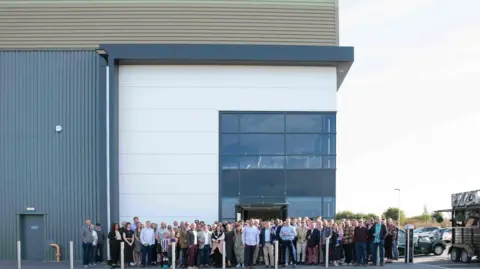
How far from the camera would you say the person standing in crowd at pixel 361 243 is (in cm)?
2059

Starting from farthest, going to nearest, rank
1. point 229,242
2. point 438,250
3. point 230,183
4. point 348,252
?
1. point 438,250
2. point 230,183
3. point 348,252
4. point 229,242

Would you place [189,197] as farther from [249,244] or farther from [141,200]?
[249,244]

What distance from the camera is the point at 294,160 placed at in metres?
23.5

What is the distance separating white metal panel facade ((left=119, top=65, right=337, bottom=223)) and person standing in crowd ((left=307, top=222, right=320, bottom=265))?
13.1ft

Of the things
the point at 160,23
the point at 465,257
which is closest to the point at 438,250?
the point at 465,257

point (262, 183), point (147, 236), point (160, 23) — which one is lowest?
point (147, 236)

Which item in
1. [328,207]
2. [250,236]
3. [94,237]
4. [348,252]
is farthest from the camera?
[328,207]

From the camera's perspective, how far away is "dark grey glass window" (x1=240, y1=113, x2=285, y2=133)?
77.0ft

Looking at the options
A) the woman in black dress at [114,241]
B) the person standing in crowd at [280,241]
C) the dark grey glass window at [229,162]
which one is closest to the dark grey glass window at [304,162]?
the dark grey glass window at [229,162]

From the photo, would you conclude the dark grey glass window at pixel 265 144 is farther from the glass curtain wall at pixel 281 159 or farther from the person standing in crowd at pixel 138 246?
the person standing in crowd at pixel 138 246

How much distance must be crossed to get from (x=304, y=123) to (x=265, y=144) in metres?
1.75

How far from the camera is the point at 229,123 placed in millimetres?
23469

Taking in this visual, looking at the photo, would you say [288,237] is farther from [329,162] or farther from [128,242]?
[128,242]

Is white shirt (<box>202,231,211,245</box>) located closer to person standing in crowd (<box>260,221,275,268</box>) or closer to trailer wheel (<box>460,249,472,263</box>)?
person standing in crowd (<box>260,221,275,268</box>)
